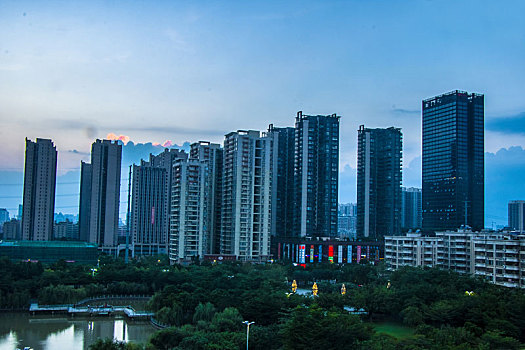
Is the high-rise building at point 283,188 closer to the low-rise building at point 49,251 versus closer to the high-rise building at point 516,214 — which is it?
the low-rise building at point 49,251

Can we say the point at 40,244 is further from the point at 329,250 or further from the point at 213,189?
the point at 329,250

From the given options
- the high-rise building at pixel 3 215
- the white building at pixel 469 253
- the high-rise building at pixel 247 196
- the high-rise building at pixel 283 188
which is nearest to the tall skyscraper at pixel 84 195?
the high-rise building at pixel 283 188

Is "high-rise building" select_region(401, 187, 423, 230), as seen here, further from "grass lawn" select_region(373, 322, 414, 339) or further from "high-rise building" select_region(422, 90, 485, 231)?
"grass lawn" select_region(373, 322, 414, 339)

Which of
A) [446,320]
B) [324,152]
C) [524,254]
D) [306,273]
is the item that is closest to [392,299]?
[446,320]

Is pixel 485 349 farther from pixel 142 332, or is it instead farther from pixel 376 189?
pixel 376 189

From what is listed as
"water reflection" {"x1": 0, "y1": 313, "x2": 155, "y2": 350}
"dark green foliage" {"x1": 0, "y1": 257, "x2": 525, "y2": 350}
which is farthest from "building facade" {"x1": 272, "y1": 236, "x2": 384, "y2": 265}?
"water reflection" {"x1": 0, "y1": 313, "x2": 155, "y2": 350}

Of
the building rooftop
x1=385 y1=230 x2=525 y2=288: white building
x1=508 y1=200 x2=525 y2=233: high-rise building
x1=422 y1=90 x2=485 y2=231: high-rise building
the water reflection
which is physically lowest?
the water reflection
